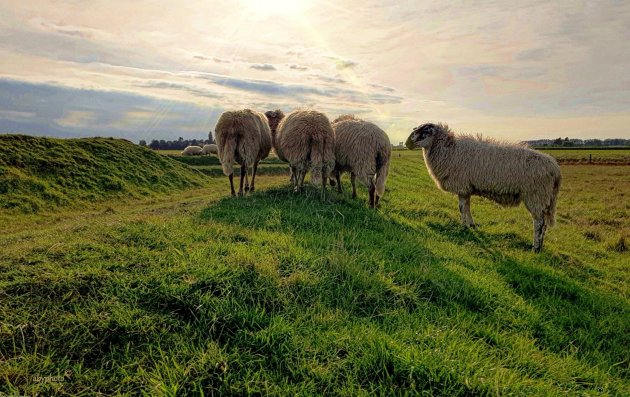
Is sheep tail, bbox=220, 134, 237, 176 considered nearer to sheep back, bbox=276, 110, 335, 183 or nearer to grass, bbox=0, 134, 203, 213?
sheep back, bbox=276, 110, 335, 183

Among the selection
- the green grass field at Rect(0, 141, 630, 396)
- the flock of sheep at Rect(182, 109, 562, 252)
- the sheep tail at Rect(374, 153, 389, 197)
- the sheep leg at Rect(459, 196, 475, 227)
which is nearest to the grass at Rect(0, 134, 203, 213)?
the flock of sheep at Rect(182, 109, 562, 252)

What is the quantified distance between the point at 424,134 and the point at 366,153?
1.83m

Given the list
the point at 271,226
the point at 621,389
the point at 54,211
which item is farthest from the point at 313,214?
the point at 54,211

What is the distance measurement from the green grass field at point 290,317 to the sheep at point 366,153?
127 inches

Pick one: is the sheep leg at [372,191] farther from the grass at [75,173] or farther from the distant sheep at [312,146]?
the grass at [75,173]

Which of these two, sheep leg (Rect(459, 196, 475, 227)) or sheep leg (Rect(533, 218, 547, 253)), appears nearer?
sheep leg (Rect(533, 218, 547, 253))

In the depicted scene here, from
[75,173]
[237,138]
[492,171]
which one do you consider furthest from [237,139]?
[75,173]

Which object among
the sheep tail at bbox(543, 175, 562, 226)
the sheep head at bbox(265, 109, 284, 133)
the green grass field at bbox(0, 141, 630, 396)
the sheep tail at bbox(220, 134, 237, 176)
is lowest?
the green grass field at bbox(0, 141, 630, 396)

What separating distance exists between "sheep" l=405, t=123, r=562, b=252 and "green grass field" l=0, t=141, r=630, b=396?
220 cm

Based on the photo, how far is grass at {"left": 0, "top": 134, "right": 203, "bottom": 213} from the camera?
48.2 ft

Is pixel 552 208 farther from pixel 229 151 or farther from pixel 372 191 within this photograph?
pixel 229 151

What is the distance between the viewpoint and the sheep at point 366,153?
9.61 meters

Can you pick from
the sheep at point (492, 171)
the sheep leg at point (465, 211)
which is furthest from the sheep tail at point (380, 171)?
the sheep leg at point (465, 211)

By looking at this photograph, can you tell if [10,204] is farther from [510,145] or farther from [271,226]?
[510,145]
